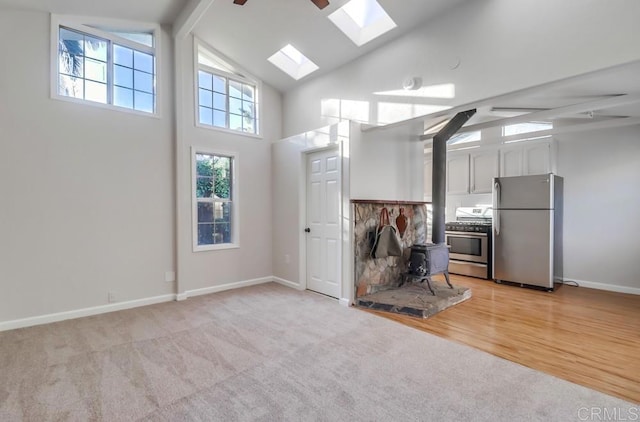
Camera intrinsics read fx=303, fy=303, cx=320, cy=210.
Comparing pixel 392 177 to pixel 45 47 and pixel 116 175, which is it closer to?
pixel 116 175

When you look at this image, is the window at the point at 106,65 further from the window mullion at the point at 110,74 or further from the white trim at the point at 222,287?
the white trim at the point at 222,287

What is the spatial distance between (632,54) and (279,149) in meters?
4.13

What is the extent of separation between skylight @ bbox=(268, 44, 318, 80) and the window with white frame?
1.94 feet

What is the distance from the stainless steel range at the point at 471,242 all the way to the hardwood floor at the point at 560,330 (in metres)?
0.82

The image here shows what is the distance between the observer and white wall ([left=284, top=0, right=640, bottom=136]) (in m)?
2.27

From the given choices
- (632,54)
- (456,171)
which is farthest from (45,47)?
(456,171)

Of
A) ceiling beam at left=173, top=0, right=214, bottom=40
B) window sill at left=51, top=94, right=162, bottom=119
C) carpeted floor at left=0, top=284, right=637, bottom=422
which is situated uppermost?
ceiling beam at left=173, top=0, right=214, bottom=40

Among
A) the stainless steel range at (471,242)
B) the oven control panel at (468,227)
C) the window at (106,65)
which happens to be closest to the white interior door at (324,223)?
the window at (106,65)

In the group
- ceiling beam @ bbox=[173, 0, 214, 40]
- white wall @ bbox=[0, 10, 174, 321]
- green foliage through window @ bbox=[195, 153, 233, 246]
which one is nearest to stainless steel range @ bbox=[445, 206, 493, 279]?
green foliage through window @ bbox=[195, 153, 233, 246]

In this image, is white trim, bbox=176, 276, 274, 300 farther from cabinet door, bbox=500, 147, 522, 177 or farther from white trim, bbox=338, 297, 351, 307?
cabinet door, bbox=500, 147, 522, 177

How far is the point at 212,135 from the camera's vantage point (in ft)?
15.0

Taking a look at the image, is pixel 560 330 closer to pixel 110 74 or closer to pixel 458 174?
pixel 458 174

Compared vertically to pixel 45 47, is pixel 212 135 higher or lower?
lower

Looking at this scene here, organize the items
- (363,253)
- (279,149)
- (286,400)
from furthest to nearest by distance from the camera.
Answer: (279,149) < (363,253) < (286,400)
